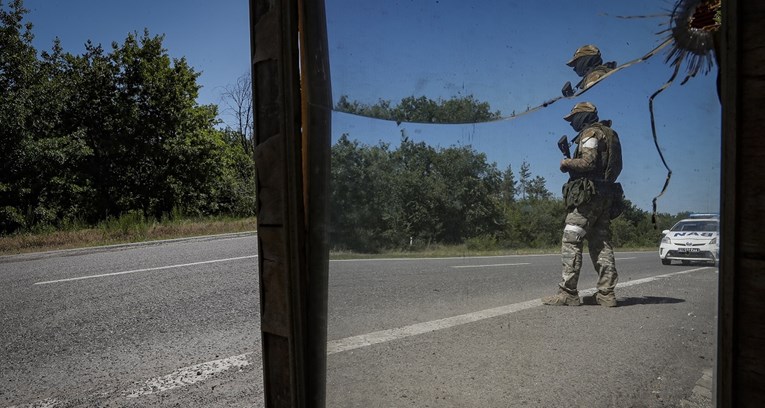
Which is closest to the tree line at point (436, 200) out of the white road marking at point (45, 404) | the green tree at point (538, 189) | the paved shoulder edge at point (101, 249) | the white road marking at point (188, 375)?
the green tree at point (538, 189)

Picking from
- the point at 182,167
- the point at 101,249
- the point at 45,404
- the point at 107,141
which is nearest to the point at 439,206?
the point at 45,404

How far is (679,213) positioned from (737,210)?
0.52 ft

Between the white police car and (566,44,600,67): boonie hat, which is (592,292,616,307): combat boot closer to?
the white police car

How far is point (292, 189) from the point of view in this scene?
109 cm

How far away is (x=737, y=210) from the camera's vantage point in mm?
673

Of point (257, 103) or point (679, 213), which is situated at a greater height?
point (257, 103)

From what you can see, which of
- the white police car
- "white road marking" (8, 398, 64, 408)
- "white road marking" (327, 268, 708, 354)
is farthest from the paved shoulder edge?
the white police car

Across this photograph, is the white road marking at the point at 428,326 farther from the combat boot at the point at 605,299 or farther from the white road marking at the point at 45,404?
the white road marking at the point at 45,404

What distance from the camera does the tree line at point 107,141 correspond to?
683cm

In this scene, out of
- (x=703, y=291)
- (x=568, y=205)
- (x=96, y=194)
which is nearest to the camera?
(x=703, y=291)

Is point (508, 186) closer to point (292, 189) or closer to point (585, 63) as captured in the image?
point (585, 63)

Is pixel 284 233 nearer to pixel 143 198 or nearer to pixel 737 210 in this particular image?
pixel 737 210

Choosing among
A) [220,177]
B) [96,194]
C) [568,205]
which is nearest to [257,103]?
[568,205]

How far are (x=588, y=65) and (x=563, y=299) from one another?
43 centimetres
